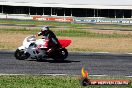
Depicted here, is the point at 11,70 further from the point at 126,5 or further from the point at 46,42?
the point at 126,5

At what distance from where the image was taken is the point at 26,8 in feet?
284

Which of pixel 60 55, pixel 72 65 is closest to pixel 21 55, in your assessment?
pixel 60 55

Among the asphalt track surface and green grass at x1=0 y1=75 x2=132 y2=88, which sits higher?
green grass at x1=0 y1=75 x2=132 y2=88

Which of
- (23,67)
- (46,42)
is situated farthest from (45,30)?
(23,67)

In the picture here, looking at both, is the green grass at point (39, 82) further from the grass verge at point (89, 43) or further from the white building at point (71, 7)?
the white building at point (71, 7)

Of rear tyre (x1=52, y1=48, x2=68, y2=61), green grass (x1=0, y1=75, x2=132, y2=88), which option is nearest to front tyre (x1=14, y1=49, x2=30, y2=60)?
rear tyre (x1=52, y1=48, x2=68, y2=61)

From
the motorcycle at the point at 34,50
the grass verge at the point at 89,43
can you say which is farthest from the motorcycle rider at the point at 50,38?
the grass verge at the point at 89,43

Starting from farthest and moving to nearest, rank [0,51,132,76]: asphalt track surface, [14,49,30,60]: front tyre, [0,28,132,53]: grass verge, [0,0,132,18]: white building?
[0,0,132,18]: white building
[0,28,132,53]: grass verge
[14,49,30,60]: front tyre
[0,51,132,76]: asphalt track surface

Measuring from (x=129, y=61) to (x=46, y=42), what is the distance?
5016 mm

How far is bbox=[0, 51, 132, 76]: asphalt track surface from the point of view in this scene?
18875 millimetres

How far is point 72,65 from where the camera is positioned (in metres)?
21.0

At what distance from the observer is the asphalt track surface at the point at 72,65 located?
61.9 feet

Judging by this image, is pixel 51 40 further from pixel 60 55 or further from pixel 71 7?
pixel 71 7

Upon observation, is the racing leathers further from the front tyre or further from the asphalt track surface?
the front tyre
